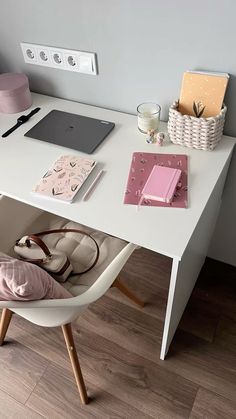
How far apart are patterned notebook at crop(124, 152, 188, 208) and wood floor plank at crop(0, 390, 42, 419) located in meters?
0.87

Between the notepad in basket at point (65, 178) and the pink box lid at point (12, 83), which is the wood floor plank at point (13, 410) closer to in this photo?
the notepad in basket at point (65, 178)

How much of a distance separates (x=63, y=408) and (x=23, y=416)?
0.14 metres

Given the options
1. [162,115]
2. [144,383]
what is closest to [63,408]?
[144,383]

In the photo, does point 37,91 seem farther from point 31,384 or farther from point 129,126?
point 31,384

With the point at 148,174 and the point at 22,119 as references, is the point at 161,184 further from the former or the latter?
the point at 22,119

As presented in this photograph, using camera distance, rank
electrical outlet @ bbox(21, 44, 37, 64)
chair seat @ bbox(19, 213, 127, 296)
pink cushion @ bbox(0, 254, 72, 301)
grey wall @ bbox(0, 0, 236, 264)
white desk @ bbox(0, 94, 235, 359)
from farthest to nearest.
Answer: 1. electrical outlet @ bbox(21, 44, 37, 64)
2. chair seat @ bbox(19, 213, 127, 296)
3. grey wall @ bbox(0, 0, 236, 264)
4. white desk @ bbox(0, 94, 235, 359)
5. pink cushion @ bbox(0, 254, 72, 301)

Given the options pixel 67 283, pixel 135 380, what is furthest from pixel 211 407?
pixel 67 283

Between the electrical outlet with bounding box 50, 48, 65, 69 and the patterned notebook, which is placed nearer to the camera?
the patterned notebook

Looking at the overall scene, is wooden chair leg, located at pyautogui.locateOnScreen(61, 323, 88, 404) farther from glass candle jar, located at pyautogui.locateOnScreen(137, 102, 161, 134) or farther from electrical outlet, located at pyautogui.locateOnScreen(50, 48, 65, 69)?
electrical outlet, located at pyautogui.locateOnScreen(50, 48, 65, 69)

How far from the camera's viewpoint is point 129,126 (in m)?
1.25

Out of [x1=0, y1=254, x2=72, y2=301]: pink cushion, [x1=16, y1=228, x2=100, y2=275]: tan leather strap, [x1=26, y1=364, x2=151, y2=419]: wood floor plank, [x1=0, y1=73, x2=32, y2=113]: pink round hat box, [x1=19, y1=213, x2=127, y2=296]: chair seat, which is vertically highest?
[x1=0, y1=73, x2=32, y2=113]: pink round hat box

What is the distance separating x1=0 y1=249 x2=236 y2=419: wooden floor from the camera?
4.03 feet

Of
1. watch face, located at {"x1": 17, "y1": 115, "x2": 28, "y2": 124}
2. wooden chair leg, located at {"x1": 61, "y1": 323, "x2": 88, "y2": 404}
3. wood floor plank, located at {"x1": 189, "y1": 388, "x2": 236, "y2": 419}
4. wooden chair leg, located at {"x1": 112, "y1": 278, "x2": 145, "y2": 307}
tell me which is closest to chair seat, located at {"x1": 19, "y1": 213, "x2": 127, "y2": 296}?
wooden chair leg, located at {"x1": 61, "y1": 323, "x2": 88, "y2": 404}

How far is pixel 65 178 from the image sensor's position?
41.3 inches
